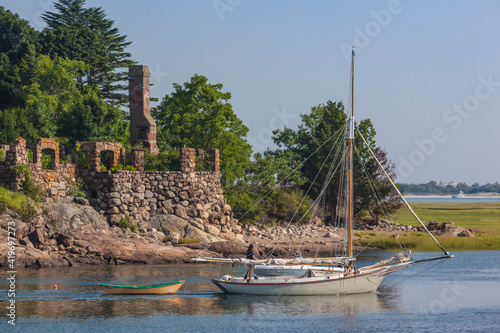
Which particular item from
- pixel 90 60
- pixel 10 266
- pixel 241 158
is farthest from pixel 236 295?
pixel 90 60

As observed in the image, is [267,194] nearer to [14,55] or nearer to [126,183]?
[126,183]

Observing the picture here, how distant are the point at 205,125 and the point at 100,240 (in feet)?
82.6

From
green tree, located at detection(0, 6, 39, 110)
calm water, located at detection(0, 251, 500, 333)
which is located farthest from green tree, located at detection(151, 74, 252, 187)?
calm water, located at detection(0, 251, 500, 333)

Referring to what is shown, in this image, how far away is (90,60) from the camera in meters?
93.8

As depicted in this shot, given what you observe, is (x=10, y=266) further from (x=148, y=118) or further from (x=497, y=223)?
(x=497, y=223)

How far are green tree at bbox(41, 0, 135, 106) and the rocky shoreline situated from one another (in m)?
36.0

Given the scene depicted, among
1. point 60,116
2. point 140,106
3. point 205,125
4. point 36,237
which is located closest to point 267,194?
point 205,125

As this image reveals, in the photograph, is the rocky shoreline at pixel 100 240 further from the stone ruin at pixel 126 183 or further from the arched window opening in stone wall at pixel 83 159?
the arched window opening in stone wall at pixel 83 159

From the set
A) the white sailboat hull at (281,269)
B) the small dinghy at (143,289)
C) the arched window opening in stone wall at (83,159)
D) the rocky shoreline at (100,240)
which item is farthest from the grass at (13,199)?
the white sailboat hull at (281,269)

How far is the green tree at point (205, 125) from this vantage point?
77375 mm

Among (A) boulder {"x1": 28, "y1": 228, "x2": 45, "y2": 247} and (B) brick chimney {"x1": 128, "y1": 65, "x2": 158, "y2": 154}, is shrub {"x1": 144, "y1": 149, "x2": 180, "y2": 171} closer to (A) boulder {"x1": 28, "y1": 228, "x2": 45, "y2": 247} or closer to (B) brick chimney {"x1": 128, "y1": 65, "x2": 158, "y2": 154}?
(B) brick chimney {"x1": 128, "y1": 65, "x2": 158, "y2": 154}

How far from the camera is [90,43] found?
9506 cm

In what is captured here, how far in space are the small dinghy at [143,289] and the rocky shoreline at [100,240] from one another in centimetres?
1174

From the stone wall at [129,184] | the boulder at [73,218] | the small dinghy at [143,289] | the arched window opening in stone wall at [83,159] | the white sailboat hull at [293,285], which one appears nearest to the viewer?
the small dinghy at [143,289]
